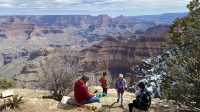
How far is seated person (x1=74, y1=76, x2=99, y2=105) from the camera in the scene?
17.1m

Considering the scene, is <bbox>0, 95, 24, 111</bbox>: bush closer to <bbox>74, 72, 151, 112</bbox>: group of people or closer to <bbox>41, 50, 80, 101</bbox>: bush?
<bbox>74, 72, 151, 112</bbox>: group of people

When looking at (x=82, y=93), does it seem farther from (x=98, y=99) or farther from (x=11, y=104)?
(x=11, y=104)

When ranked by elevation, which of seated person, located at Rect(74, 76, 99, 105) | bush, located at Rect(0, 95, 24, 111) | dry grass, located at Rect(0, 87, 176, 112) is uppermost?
seated person, located at Rect(74, 76, 99, 105)

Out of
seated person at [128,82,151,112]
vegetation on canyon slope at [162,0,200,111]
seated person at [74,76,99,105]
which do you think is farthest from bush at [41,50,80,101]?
seated person at [128,82,151,112]

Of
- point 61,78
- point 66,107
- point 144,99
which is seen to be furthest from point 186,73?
point 61,78

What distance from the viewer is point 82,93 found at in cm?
1742

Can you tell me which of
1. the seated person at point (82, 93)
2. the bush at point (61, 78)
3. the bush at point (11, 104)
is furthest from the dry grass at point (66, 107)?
the bush at point (61, 78)

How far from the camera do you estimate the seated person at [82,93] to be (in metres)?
17.1

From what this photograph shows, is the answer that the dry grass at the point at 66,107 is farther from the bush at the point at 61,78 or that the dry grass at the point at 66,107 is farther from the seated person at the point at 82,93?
the bush at the point at 61,78

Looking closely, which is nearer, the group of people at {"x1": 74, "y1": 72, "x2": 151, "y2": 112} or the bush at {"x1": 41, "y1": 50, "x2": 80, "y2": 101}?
the group of people at {"x1": 74, "y1": 72, "x2": 151, "y2": 112}

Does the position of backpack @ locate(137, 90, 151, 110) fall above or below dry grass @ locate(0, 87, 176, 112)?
above

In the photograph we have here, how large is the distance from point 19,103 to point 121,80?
447 centimetres

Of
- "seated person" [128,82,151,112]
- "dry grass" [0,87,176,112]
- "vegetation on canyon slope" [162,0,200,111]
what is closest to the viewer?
"seated person" [128,82,151,112]

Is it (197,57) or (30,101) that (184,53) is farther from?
(30,101)
